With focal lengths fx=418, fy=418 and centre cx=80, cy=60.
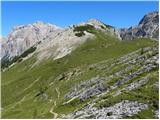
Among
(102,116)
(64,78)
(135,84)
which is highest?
(64,78)

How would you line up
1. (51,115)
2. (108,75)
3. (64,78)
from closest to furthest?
(51,115), (108,75), (64,78)

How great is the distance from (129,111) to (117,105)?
9452 mm

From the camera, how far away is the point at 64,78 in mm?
185500

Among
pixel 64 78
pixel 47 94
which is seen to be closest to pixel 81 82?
pixel 47 94

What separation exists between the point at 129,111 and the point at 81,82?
84993 millimetres

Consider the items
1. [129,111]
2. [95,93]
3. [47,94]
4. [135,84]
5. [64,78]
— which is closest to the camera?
[129,111]

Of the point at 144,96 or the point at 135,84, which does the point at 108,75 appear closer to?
the point at 135,84

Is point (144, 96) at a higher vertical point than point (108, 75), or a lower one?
lower

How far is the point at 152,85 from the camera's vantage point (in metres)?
88.2

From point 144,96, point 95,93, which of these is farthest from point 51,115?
point 144,96

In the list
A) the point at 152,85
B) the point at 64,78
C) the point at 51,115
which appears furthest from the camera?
the point at 64,78

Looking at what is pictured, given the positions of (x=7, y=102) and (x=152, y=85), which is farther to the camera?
(x=7, y=102)

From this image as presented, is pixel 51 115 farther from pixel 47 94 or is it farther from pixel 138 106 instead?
pixel 47 94

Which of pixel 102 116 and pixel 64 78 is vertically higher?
pixel 64 78
